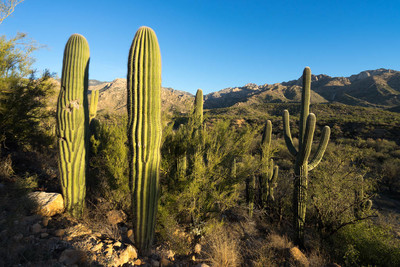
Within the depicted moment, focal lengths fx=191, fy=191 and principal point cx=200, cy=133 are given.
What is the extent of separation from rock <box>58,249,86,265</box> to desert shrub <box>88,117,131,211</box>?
2142 millimetres

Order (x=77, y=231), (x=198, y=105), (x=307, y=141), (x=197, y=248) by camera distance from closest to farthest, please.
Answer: (x=77, y=231), (x=197, y=248), (x=307, y=141), (x=198, y=105)

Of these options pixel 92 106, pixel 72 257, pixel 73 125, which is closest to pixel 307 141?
pixel 72 257

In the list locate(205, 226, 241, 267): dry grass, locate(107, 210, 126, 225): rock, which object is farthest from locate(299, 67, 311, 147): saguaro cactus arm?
locate(107, 210, 126, 225): rock

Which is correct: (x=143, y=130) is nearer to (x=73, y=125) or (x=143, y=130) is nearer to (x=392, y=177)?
(x=73, y=125)

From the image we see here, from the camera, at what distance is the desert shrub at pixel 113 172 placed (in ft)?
16.0

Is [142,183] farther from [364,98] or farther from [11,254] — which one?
[364,98]

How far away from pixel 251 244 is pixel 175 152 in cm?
325

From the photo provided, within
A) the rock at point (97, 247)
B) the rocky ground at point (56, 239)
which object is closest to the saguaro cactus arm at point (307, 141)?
the rocky ground at point (56, 239)

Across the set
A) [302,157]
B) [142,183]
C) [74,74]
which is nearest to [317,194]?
[302,157]

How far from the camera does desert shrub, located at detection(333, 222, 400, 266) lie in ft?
13.9

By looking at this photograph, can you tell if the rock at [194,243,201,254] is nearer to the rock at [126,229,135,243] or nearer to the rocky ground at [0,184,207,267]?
the rocky ground at [0,184,207,267]

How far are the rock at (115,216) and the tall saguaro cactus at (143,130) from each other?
Answer: 1186 mm

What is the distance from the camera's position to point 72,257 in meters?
2.70

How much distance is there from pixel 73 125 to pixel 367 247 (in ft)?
24.2
